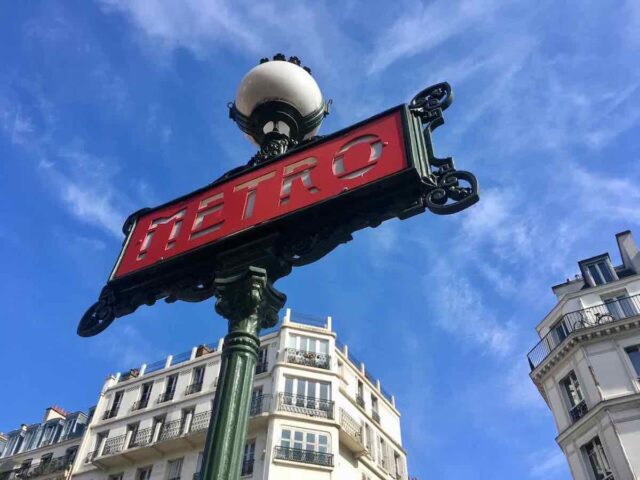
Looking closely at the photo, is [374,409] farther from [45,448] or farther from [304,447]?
[45,448]

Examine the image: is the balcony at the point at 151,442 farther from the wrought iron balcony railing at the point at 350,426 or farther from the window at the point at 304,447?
the wrought iron balcony railing at the point at 350,426

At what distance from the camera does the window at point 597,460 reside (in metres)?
21.5

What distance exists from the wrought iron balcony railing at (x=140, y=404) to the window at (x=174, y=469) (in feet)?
17.6

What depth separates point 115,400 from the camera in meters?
40.0

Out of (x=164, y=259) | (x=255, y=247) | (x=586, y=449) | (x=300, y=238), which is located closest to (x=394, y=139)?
(x=300, y=238)

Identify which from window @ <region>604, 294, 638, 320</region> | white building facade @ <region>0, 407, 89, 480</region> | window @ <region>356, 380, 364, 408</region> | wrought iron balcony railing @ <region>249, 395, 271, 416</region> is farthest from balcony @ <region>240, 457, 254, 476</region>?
window @ <region>604, 294, 638, 320</region>

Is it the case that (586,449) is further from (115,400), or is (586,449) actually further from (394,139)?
(115,400)

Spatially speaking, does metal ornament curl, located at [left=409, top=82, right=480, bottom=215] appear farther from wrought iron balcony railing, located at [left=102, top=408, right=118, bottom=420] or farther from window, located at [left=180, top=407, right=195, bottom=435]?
wrought iron balcony railing, located at [left=102, top=408, right=118, bottom=420]

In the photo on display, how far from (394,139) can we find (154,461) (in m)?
34.1

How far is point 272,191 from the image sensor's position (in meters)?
4.88

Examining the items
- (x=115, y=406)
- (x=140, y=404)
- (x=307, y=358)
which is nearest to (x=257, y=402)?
(x=307, y=358)

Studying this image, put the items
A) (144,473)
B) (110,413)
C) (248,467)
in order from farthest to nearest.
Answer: (110,413) < (144,473) < (248,467)

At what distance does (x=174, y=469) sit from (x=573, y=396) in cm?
2179

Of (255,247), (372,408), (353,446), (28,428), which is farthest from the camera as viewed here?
(28,428)
